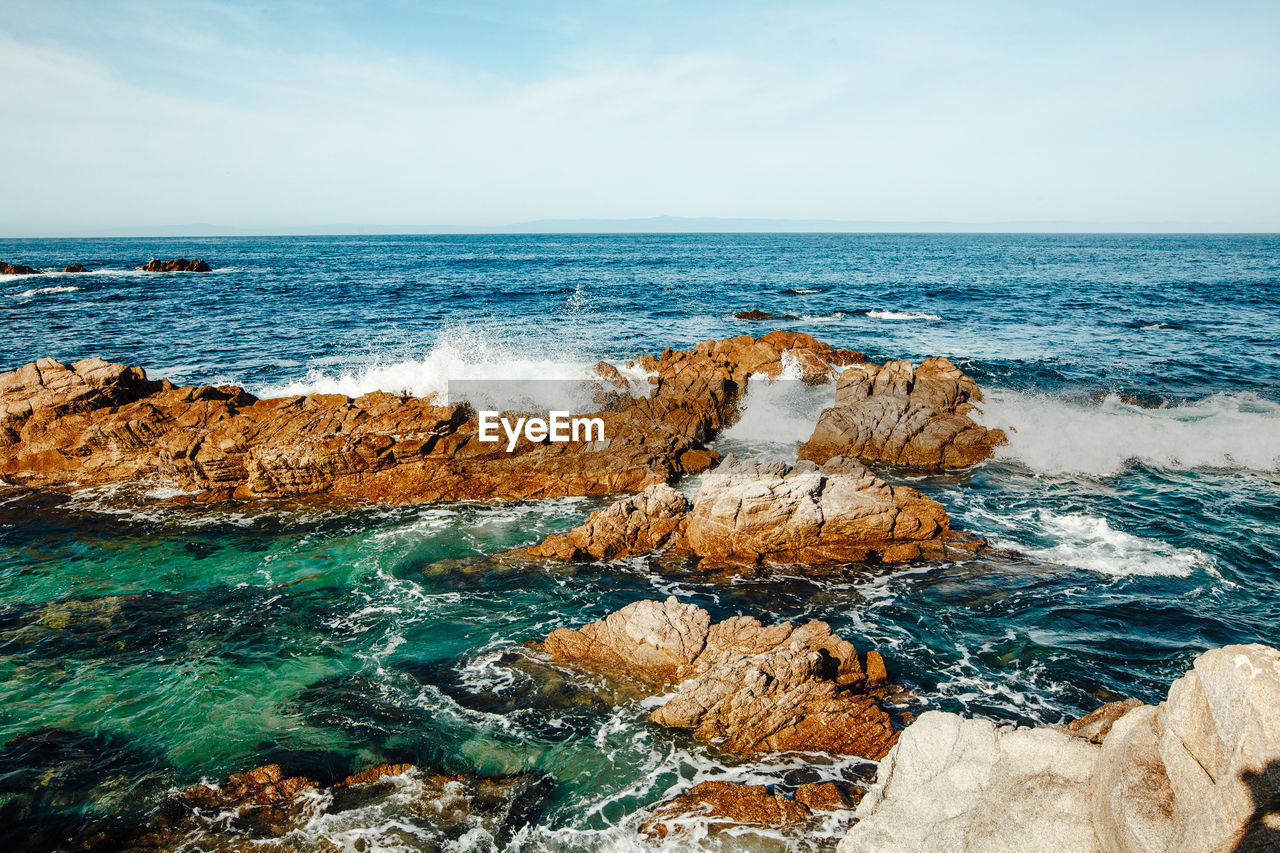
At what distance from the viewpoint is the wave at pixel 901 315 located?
3700 centimetres

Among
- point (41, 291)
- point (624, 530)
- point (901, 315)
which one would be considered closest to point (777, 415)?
point (624, 530)

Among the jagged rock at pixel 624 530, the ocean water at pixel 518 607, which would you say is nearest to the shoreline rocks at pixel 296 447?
the ocean water at pixel 518 607

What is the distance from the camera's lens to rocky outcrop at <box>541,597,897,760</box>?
7516 mm

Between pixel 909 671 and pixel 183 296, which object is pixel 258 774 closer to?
pixel 909 671

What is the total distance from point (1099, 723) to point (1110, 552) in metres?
7.80

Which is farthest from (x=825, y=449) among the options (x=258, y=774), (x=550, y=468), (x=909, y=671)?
(x=258, y=774)

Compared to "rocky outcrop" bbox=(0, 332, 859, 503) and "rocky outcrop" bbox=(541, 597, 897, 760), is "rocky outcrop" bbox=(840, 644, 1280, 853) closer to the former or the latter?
"rocky outcrop" bbox=(541, 597, 897, 760)

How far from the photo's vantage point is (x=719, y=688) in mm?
7883

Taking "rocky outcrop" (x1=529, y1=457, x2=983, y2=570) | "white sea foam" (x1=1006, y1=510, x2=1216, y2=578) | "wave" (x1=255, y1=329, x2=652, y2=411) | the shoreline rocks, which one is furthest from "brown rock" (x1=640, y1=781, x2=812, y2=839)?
"wave" (x1=255, y1=329, x2=652, y2=411)

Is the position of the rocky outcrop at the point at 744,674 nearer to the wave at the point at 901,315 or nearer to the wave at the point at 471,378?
the wave at the point at 471,378

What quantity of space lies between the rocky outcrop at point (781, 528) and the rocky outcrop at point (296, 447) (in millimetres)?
2892

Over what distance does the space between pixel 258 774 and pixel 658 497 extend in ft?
25.1

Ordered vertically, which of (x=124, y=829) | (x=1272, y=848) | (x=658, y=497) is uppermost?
(x=1272, y=848)

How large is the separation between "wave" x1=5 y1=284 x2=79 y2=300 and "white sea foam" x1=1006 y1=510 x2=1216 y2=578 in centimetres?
6205
